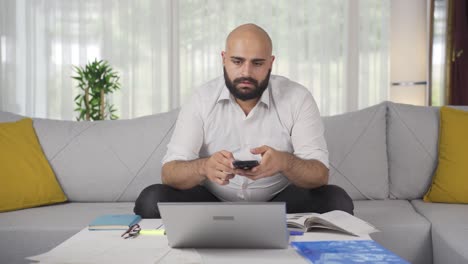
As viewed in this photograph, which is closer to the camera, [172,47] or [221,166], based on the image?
[221,166]

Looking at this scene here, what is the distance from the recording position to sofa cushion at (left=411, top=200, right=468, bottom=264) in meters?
2.02

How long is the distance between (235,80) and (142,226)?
0.78 m

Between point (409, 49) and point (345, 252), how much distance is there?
466cm

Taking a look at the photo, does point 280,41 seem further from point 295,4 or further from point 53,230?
point 53,230

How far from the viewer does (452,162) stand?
2.72 meters

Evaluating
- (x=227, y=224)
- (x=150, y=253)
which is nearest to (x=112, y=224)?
(x=150, y=253)

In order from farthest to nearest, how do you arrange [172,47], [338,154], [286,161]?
[172,47]
[338,154]
[286,161]

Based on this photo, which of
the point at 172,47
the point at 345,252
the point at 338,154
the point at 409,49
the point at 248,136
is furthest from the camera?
the point at 172,47

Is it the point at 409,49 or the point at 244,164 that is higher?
the point at 409,49

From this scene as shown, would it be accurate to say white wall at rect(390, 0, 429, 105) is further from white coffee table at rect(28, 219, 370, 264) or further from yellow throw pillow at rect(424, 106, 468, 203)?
white coffee table at rect(28, 219, 370, 264)

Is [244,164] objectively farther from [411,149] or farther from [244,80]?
Result: [411,149]

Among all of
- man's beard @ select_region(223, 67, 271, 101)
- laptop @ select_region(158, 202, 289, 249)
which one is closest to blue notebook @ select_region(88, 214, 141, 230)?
laptop @ select_region(158, 202, 289, 249)

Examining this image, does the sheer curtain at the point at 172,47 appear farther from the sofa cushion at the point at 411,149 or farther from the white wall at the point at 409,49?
the sofa cushion at the point at 411,149

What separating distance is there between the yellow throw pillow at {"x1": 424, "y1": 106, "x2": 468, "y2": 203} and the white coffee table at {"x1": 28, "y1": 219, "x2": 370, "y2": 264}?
1.25m
